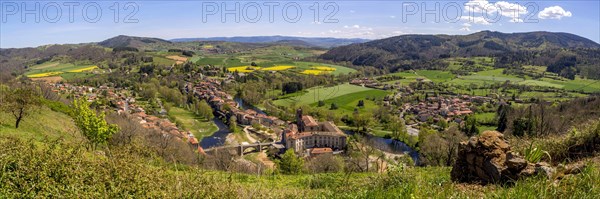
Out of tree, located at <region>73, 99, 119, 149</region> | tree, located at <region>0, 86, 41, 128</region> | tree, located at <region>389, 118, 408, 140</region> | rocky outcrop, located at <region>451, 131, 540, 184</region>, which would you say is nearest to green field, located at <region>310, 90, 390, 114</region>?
tree, located at <region>389, 118, 408, 140</region>

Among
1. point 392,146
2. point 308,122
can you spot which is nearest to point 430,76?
point 308,122

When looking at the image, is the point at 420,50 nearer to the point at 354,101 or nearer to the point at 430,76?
the point at 430,76

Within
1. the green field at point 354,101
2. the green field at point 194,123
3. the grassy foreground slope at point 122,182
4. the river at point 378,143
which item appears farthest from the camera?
the green field at point 354,101

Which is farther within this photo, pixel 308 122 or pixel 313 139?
pixel 308 122

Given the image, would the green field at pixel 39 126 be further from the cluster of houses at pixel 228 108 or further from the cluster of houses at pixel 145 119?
the cluster of houses at pixel 228 108

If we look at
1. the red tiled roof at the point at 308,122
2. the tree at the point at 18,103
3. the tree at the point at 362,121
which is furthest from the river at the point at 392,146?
the tree at the point at 18,103

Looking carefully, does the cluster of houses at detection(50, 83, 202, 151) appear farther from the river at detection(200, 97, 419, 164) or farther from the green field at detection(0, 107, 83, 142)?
the green field at detection(0, 107, 83, 142)

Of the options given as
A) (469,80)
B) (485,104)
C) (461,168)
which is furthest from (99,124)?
(469,80)
